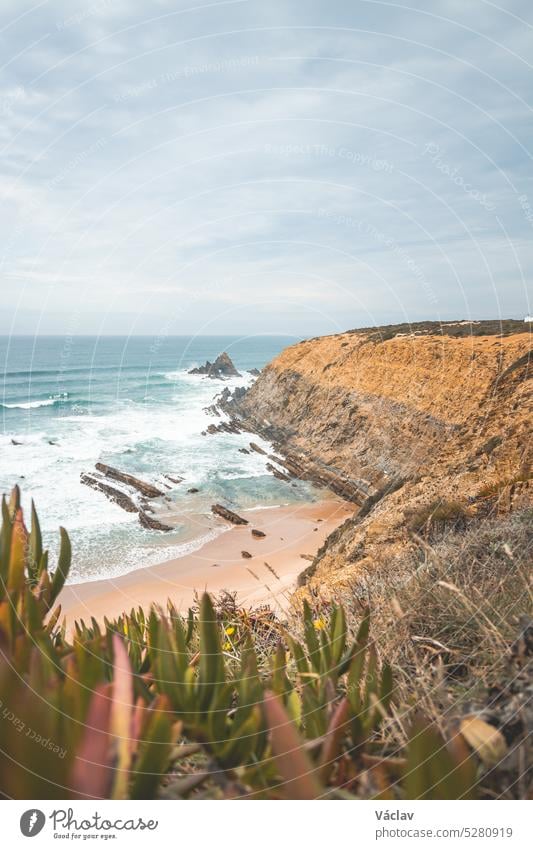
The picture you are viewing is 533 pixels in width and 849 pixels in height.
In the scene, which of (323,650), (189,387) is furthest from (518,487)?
(189,387)

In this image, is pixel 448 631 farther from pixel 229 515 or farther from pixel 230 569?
pixel 229 515

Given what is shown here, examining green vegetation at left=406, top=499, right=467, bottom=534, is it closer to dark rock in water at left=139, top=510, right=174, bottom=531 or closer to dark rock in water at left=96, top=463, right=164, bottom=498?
dark rock in water at left=139, top=510, right=174, bottom=531

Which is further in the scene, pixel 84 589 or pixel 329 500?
pixel 329 500

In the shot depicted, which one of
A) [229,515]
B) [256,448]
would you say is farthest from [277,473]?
[229,515]

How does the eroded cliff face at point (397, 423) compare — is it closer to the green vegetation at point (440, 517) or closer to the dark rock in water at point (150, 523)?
the green vegetation at point (440, 517)

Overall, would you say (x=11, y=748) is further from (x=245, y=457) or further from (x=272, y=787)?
(x=245, y=457)

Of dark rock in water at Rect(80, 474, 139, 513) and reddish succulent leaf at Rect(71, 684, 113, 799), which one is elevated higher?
reddish succulent leaf at Rect(71, 684, 113, 799)

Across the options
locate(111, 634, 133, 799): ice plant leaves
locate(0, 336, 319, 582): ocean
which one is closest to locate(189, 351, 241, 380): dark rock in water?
locate(0, 336, 319, 582): ocean

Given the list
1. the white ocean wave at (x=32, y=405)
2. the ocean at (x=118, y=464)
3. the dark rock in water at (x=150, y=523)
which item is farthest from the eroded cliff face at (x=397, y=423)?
the white ocean wave at (x=32, y=405)
